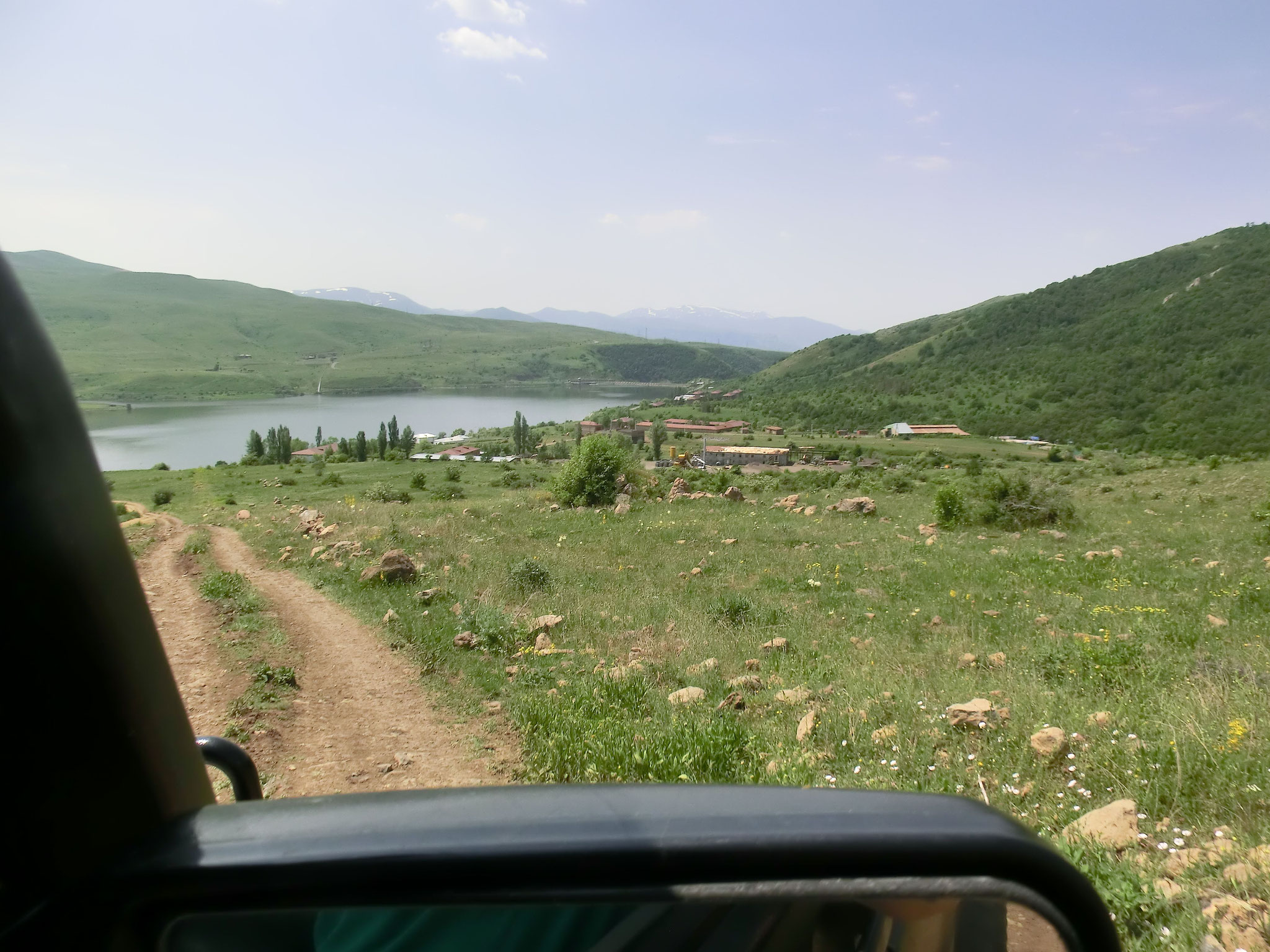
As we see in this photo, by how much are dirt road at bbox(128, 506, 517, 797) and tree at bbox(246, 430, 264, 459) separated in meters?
28.7

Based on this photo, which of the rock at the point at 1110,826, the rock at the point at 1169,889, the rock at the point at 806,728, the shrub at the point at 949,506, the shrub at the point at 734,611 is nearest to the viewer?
the rock at the point at 1169,889

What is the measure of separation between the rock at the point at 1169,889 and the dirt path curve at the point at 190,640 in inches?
188

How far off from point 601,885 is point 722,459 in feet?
224

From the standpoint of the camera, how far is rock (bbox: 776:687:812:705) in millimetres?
6223

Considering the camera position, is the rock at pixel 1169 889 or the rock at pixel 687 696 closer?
the rock at pixel 1169 889

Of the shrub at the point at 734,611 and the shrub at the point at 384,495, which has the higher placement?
the shrub at the point at 734,611

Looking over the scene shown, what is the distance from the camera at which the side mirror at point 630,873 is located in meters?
0.99

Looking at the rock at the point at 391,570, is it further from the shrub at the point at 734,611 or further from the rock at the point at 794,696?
the rock at the point at 794,696

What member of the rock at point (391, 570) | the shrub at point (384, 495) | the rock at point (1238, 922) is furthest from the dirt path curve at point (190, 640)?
the shrub at point (384, 495)

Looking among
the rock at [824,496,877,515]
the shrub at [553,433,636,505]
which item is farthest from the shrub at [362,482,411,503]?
the rock at [824,496,877,515]

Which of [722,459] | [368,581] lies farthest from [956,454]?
[368,581]

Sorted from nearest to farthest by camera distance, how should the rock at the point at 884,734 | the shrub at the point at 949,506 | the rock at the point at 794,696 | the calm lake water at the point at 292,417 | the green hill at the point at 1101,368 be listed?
the rock at the point at 884,734 < the rock at the point at 794,696 < the calm lake water at the point at 292,417 < the shrub at the point at 949,506 < the green hill at the point at 1101,368

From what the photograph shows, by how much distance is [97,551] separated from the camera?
46.2 inches

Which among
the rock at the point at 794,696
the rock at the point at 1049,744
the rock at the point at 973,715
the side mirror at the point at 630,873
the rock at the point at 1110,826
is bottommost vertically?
the rock at the point at 794,696
